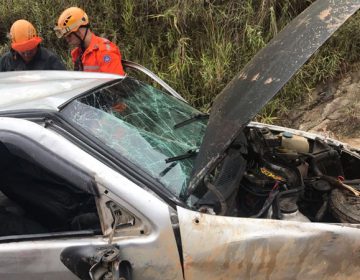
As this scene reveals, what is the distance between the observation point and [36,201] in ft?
8.24

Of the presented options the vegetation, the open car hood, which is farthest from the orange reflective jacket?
the vegetation

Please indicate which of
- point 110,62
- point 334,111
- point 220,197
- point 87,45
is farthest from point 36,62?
point 334,111

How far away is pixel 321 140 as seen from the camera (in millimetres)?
3000

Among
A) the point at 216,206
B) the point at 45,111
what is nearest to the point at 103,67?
the point at 45,111

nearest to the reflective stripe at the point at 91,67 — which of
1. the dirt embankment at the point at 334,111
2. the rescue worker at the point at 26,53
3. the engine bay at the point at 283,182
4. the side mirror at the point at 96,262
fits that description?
the rescue worker at the point at 26,53

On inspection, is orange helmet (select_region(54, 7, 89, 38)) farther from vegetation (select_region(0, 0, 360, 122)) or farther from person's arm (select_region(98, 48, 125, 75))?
vegetation (select_region(0, 0, 360, 122))

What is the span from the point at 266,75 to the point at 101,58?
2.17 meters

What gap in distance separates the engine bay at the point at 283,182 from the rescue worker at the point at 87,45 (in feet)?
5.16

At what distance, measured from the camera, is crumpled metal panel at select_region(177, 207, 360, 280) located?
5.89 feet

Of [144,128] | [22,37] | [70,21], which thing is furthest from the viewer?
[22,37]

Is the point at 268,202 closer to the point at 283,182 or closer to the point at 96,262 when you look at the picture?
the point at 283,182

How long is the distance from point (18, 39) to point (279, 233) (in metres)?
3.38

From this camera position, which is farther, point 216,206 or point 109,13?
point 109,13

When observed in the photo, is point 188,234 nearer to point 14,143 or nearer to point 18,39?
point 14,143
